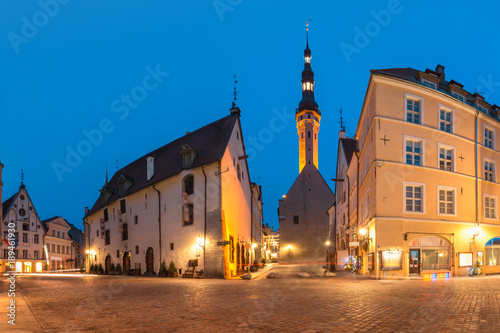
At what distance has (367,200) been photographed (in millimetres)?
29719

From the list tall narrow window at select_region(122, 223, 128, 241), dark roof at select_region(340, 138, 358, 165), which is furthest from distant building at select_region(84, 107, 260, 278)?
dark roof at select_region(340, 138, 358, 165)

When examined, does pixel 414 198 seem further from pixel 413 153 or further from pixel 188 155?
pixel 188 155

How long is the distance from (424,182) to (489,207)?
697cm

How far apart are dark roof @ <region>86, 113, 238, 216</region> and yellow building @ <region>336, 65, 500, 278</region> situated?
11316mm

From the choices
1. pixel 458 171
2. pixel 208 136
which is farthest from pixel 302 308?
A: pixel 208 136

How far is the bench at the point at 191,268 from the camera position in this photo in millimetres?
31184

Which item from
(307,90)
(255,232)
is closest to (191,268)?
(255,232)

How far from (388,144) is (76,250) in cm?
7964

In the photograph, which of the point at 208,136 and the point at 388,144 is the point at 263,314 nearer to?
the point at 388,144

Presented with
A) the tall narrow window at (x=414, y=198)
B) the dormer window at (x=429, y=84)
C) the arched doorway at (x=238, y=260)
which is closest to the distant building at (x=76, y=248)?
the arched doorway at (x=238, y=260)

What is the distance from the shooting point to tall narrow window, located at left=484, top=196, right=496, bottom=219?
97.2 feet

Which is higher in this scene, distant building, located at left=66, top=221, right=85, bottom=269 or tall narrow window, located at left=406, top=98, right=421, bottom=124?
tall narrow window, located at left=406, top=98, right=421, bottom=124

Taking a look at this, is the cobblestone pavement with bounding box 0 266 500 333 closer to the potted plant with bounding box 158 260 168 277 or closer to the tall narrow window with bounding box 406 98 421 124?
the tall narrow window with bounding box 406 98 421 124

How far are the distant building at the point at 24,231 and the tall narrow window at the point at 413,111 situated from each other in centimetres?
5887
